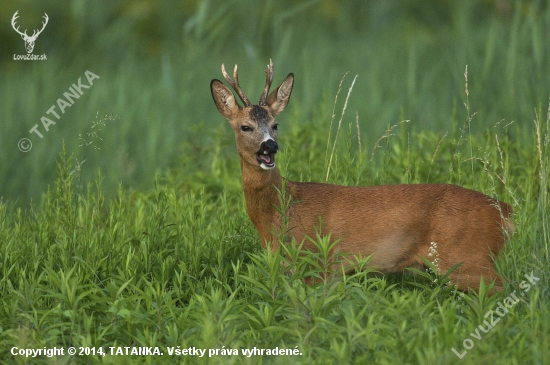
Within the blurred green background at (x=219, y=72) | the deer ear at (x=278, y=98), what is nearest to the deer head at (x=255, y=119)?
the deer ear at (x=278, y=98)

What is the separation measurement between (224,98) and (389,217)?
4.90ft

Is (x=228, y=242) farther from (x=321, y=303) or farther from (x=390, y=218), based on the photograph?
(x=321, y=303)

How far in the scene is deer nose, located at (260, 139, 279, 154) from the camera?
18.7 feet

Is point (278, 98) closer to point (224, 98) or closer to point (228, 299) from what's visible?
point (224, 98)

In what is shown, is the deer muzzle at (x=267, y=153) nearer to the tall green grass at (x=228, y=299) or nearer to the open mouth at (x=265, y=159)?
the open mouth at (x=265, y=159)

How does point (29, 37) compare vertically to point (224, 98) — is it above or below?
above

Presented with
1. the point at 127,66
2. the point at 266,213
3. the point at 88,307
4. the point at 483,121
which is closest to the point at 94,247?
the point at 88,307

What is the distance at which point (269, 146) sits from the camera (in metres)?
5.71

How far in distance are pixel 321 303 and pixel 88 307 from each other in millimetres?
1266

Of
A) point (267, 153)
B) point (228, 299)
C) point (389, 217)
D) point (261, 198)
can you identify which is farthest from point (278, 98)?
point (228, 299)

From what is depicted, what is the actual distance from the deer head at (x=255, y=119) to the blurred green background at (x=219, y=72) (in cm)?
140

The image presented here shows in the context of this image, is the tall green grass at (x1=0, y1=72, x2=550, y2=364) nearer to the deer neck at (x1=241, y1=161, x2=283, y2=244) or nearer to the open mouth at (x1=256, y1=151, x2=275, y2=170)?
the deer neck at (x1=241, y1=161, x2=283, y2=244)

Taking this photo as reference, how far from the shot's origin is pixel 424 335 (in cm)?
409

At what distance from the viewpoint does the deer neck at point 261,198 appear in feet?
19.0
